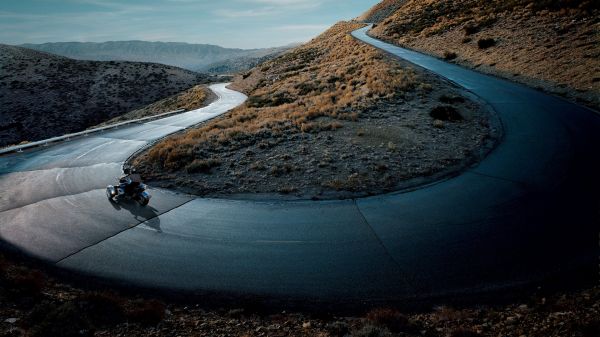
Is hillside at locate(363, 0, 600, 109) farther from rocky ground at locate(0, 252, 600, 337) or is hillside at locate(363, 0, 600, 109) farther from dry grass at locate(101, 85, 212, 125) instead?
dry grass at locate(101, 85, 212, 125)

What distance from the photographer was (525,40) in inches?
1248

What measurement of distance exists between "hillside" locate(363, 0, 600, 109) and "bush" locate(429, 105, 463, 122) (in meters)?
7.96

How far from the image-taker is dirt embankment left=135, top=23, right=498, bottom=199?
12.8m

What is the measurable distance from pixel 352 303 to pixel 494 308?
2691mm

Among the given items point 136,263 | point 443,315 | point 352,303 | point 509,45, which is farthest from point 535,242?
point 509,45

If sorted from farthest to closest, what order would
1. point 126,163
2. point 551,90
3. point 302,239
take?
point 551,90, point 126,163, point 302,239

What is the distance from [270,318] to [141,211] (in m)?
7.14

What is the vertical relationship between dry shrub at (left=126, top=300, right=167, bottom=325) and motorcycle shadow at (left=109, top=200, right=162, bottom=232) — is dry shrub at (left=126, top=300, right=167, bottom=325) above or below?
below

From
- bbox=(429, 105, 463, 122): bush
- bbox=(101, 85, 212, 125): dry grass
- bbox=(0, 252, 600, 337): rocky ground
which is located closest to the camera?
bbox=(0, 252, 600, 337): rocky ground

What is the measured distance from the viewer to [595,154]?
13.2 meters

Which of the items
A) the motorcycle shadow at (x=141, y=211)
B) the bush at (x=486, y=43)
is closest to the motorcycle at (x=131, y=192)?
the motorcycle shadow at (x=141, y=211)

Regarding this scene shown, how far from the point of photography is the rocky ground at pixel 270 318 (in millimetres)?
5621

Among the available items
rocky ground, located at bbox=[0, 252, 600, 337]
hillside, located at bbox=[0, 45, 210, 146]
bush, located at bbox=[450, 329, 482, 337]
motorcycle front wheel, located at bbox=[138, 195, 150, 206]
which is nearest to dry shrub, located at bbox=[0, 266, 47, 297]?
rocky ground, located at bbox=[0, 252, 600, 337]

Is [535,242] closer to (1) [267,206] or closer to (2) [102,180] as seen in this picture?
(1) [267,206]
